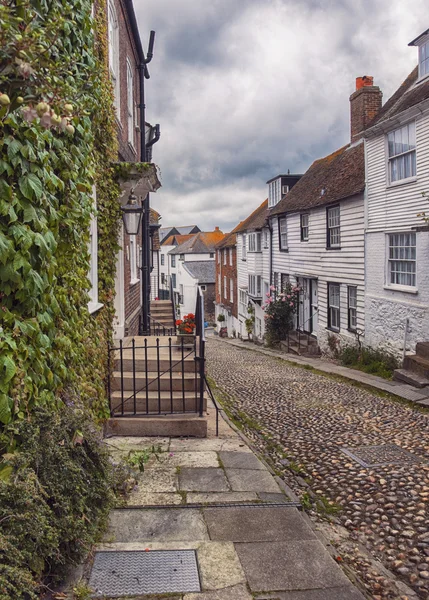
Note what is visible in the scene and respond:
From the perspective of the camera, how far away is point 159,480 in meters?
5.14

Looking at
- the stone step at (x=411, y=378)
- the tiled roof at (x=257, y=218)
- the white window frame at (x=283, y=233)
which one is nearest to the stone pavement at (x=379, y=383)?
the stone step at (x=411, y=378)

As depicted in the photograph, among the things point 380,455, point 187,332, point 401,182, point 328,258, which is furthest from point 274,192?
point 380,455

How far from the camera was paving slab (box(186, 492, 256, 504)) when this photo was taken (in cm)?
465

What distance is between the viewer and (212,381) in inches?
522

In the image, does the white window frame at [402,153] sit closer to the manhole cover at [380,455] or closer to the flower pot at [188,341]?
the flower pot at [188,341]

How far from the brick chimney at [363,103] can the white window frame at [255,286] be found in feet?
38.9

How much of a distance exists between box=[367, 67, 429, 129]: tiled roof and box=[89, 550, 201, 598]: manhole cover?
1283 centimetres

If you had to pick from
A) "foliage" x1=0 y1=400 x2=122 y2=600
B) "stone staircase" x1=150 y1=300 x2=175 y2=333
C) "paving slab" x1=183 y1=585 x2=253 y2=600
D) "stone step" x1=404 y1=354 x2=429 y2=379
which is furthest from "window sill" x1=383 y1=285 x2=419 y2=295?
"paving slab" x1=183 y1=585 x2=253 y2=600

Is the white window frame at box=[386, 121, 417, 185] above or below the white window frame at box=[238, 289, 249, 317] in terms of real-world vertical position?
above

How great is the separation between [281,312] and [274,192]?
8679 mm

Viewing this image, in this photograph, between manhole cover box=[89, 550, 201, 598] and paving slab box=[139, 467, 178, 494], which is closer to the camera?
manhole cover box=[89, 550, 201, 598]

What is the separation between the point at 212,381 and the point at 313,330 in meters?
9.61

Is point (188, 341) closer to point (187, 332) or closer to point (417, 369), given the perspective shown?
point (187, 332)

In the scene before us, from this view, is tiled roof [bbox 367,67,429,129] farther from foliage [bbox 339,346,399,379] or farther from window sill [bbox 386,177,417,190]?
foliage [bbox 339,346,399,379]
